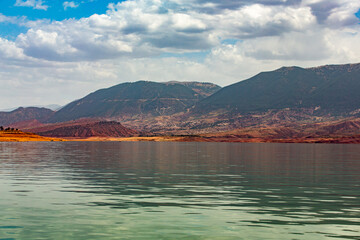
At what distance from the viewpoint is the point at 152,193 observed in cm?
4103

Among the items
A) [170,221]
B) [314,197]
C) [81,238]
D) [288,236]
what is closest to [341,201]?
[314,197]

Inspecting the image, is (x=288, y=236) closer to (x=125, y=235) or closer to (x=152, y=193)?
(x=125, y=235)

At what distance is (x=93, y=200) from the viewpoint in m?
36.1

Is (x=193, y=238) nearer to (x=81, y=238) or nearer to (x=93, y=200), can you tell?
(x=81, y=238)

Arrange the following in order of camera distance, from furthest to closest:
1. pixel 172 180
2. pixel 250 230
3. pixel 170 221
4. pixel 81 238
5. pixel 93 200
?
1. pixel 172 180
2. pixel 93 200
3. pixel 170 221
4. pixel 250 230
5. pixel 81 238

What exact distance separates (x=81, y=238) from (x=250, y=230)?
10.0m

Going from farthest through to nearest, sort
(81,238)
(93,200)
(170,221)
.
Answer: (93,200) < (170,221) < (81,238)

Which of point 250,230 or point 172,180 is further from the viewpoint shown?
point 172,180

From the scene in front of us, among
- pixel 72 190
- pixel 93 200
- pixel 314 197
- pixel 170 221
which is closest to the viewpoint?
pixel 170 221

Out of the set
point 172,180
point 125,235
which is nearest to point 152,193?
point 172,180

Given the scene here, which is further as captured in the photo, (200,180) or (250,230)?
(200,180)

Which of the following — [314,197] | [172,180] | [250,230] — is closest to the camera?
[250,230]

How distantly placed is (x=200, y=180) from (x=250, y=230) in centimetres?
2963

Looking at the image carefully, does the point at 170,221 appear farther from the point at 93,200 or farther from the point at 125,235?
the point at 93,200
